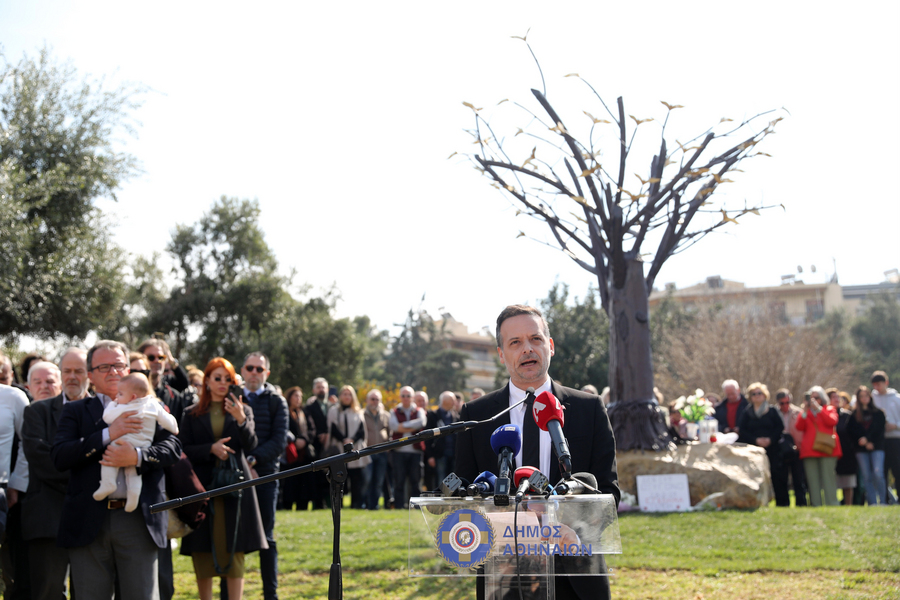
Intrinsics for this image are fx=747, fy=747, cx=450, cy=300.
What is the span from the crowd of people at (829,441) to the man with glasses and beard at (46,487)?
9740mm

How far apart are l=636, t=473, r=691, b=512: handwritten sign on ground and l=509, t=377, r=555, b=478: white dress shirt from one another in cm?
836

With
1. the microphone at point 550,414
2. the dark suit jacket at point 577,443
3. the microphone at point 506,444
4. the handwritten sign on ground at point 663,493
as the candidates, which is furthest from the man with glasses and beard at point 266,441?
the handwritten sign on ground at point 663,493

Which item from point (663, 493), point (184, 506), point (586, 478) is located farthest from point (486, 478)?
point (663, 493)

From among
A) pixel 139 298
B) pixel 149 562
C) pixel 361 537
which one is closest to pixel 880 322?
pixel 139 298

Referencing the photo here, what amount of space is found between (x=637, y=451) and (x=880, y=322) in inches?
1775

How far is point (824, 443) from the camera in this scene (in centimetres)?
1269

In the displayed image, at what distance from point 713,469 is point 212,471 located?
7.71 m

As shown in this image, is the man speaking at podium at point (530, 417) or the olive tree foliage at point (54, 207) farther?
the olive tree foliage at point (54, 207)

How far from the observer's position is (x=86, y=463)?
483 cm

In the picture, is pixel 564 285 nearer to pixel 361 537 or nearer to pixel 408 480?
pixel 408 480

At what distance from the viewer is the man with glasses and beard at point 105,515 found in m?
4.75

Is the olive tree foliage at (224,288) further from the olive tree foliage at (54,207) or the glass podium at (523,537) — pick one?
the glass podium at (523,537)

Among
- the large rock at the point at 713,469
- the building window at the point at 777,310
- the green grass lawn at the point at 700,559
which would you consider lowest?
the green grass lawn at the point at 700,559

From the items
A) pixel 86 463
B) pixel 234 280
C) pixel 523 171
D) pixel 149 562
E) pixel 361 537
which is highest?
pixel 234 280
